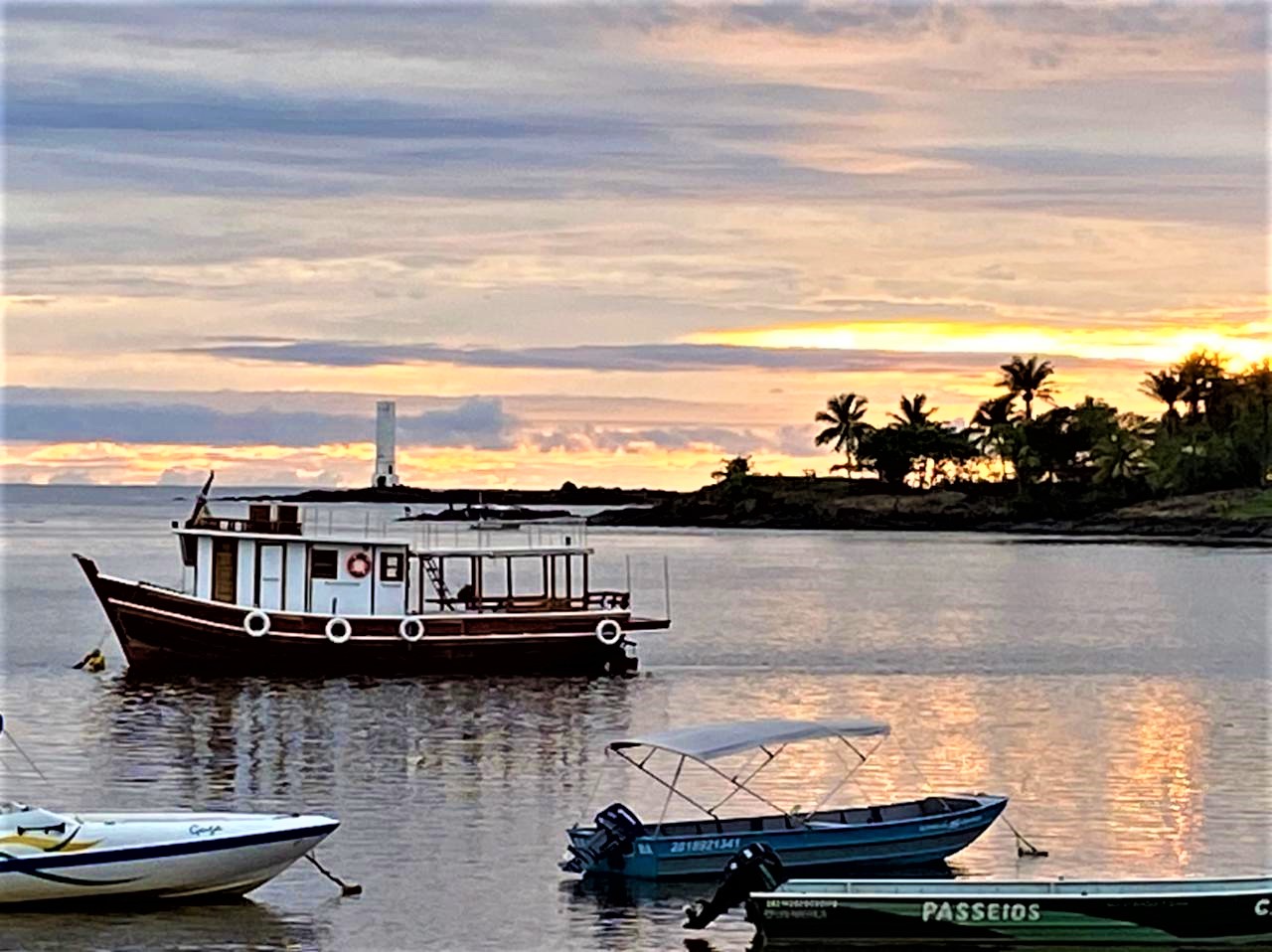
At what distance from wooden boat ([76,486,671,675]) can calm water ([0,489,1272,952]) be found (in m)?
0.67

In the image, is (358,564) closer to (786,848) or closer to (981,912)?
(786,848)

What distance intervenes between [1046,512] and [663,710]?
126m

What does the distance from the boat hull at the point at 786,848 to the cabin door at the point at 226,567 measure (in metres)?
22.2

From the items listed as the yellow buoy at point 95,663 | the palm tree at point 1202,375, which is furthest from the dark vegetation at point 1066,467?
the yellow buoy at point 95,663

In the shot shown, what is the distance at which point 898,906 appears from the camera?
21.9m

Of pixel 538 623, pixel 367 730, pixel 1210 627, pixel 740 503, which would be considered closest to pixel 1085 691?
pixel 538 623

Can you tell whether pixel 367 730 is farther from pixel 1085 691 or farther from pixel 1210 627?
pixel 1210 627

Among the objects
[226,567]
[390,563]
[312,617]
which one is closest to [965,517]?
[390,563]

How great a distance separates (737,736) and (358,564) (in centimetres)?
2156

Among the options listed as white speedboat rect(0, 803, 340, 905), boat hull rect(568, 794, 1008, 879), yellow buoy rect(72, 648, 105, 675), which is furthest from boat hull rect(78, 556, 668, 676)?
white speedboat rect(0, 803, 340, 905)

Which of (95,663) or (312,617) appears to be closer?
(312,617)

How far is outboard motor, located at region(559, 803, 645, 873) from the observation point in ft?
82.8

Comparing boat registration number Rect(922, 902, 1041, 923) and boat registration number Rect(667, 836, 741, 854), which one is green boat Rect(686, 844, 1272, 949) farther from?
boat registration number Rect(667, 836, 741, 854)

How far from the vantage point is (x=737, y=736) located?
26547 mm
